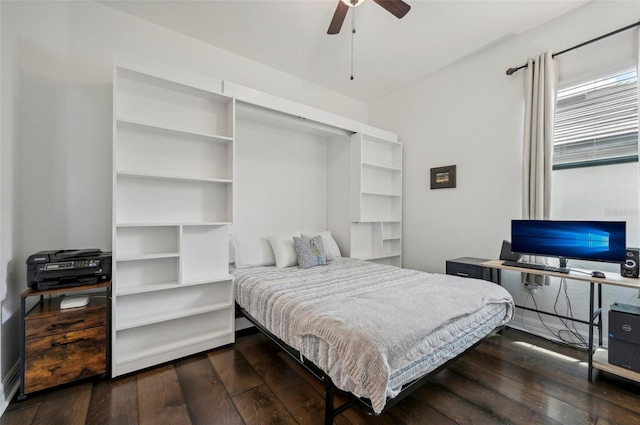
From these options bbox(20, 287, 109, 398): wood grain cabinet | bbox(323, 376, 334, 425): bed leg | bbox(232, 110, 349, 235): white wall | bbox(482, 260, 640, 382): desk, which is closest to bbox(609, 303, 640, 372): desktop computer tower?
bbox(482, 260, 640, 382): desk

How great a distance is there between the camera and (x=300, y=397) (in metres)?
1.77

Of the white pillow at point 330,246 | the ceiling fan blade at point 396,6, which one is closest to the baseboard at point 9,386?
the white pillow at point 330,246

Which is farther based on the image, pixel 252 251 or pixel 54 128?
pixel 252 251

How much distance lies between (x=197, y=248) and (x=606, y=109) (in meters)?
3.88

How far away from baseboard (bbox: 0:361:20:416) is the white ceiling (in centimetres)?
303

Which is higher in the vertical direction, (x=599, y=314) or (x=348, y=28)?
(x=348, y=28)

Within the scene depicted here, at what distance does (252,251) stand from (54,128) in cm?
198

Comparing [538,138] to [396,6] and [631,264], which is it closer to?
[631,264]

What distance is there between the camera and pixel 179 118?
2400mm

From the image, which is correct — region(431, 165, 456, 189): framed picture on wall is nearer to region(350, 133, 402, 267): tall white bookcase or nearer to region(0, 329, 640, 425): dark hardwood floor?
region(350, 133, 402, 267): tall white bookcase

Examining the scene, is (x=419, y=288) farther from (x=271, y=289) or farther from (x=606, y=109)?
(x=606, y=109)

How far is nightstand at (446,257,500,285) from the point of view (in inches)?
109

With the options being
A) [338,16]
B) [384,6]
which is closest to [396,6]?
[384,6]

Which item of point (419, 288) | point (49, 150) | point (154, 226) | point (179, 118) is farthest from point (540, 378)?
point (49, 150)
